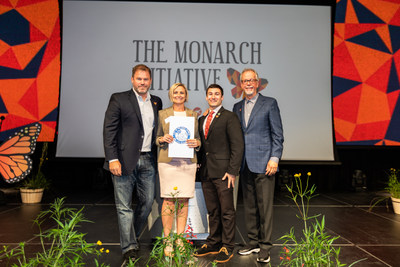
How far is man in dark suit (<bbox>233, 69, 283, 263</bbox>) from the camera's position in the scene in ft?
7.71

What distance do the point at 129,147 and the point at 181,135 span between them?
1.49 feet

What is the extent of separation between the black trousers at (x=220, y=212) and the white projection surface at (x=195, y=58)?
267 centimetres

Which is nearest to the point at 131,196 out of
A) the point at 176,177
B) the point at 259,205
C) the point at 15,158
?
the point at 176,177

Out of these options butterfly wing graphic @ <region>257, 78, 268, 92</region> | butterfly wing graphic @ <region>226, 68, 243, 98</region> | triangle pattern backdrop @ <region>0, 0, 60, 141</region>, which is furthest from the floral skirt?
triangle pattern backdrop @ <region>0, 0, 60, 141</region>

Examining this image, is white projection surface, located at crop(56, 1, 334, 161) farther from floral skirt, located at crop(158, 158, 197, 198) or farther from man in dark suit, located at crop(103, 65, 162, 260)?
floral skirt, located at crop(158, 158, 197, 198)

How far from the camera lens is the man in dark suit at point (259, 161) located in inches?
92.5

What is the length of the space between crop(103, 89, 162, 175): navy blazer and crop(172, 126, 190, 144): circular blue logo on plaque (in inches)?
12.3

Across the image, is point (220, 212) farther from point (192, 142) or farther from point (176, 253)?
point (176, 253)

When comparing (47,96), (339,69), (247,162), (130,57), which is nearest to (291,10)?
(339,69)

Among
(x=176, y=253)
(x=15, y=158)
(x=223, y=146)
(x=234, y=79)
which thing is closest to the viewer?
(x=176, y=253)

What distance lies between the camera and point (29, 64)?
17.1 feet

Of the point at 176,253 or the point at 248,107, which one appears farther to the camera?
the point at 248,107

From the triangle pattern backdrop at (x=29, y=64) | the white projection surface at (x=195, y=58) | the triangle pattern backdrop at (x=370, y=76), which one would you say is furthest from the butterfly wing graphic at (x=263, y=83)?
the triangle pattern backdrop at (x=29, y=64)

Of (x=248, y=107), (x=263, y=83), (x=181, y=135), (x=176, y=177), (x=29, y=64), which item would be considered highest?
(x=29, y=64)
